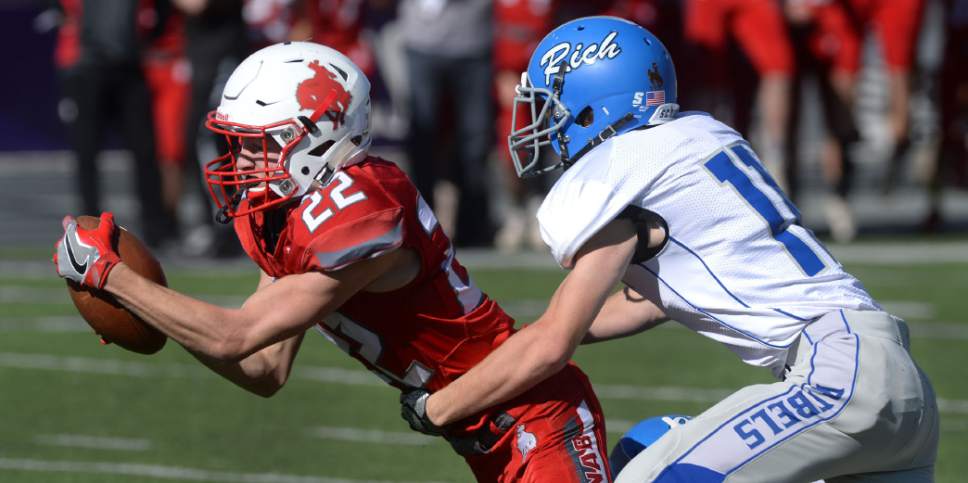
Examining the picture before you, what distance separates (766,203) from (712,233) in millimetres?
147

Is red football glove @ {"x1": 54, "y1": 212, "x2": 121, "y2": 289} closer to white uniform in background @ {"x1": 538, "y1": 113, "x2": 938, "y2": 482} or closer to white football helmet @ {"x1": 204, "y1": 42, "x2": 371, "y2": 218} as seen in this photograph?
white football helmet @ {"x1": 204, "y1": 42, "x2": 371, "y2": 218}

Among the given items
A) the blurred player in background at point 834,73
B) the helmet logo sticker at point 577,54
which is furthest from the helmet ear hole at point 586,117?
the blurred player in background at point 834,73

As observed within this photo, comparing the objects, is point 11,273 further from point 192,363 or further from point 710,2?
point 710,2

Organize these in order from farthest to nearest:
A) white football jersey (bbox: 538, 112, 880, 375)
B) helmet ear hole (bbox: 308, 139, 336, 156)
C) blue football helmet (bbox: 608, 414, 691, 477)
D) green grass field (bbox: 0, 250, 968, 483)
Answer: green grass field (bbox: 0, 250, 968, 483) < blue football helmet (bbox: 608, 414, 691, 477) < helmet ear hole (bbox: 308, 139, 336, 156) < white football jersey (bbox: 538, 112, 880, 375)

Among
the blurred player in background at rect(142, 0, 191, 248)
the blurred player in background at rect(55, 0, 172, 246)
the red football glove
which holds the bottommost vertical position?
the blurred player in background at rect(142, 0, 191, 248)

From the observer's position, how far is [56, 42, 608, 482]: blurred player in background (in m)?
3.51

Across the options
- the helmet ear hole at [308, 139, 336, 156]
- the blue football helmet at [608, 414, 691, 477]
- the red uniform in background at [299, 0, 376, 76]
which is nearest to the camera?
the helmet ear hole at [308, 139, 336, 156]

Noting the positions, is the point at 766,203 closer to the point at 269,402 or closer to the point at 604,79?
the point at 604,79

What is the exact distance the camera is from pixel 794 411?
3.36m

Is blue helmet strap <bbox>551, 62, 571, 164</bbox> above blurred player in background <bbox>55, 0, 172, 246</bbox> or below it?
above

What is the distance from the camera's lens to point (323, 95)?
145 inches

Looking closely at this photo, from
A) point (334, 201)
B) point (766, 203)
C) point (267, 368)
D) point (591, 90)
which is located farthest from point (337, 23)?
point (766, 203)

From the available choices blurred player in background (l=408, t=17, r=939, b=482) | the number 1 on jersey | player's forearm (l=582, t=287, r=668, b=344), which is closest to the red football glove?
blurred player in background (l=408, t=17, r=939, b=482)

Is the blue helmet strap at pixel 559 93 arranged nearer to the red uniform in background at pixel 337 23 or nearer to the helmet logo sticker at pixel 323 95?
the helmet logo sticker at pixel 323 95
